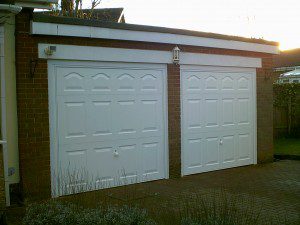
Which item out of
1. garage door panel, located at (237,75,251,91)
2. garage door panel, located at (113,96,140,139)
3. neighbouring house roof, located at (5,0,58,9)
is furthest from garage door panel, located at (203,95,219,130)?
neighbouring house roof, located at (5,0,58,9)

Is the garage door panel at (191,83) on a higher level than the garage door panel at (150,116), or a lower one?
higher

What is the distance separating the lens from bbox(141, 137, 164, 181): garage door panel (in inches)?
364

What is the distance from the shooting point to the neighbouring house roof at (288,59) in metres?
34.0

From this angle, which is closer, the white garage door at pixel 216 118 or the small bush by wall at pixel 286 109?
the white garage door at pixel 216 118

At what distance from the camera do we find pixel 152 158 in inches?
368

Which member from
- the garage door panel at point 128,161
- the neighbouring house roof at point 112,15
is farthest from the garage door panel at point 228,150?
the neighbouring house roof at point 112,15

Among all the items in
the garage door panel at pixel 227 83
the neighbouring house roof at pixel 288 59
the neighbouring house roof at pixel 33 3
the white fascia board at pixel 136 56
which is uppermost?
the neighbouring house roof at pixel 288 59

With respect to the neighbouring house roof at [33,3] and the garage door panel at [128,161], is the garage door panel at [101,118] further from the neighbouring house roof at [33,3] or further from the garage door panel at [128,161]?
the neighbouring house roof at [33,3]

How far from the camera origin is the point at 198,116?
10.2m

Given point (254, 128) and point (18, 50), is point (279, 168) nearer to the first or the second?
point (254, 128)

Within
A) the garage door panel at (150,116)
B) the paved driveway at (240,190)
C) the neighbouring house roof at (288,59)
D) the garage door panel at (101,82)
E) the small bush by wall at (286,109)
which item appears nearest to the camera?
the paved driveway at (240,190)

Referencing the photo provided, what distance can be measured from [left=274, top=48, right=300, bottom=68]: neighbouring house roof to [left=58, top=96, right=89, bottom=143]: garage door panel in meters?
28.1

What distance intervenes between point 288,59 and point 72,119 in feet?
98.5

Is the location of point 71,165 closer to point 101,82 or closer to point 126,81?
point 101,82
